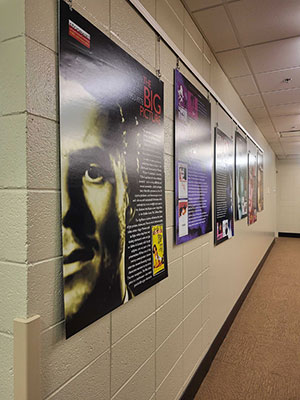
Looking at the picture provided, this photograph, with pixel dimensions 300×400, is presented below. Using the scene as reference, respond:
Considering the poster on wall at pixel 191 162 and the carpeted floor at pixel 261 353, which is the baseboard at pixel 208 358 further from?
the poster on wall at pixel 191 162

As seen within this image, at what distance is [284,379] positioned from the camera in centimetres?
235

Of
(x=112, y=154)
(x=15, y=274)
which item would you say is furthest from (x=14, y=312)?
(x=112, y=154)

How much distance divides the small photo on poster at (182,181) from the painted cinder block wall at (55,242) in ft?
0.36

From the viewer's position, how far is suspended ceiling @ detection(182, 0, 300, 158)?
203cm

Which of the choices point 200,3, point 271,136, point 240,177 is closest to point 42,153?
point 200,3

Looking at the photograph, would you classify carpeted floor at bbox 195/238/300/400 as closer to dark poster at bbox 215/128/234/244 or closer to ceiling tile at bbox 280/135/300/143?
dark poster at bbox 215/128/234/244

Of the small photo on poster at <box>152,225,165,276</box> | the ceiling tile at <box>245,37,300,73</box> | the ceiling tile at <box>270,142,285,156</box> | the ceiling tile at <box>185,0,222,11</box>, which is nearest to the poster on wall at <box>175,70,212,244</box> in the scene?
the small photo on poster at <box>152,225,165,276</box>

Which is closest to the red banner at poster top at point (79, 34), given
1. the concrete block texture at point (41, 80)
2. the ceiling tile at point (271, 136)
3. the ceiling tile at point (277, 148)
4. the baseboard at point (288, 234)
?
the concrete block texture at point (41, 80)

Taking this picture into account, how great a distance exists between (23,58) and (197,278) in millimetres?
1906

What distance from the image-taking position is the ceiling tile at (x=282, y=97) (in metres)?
3.72

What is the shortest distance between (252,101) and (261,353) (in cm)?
310

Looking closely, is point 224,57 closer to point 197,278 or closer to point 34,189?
point 197,278

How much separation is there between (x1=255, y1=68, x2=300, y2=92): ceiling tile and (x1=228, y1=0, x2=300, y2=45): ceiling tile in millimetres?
785

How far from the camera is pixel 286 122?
5.20 meters
